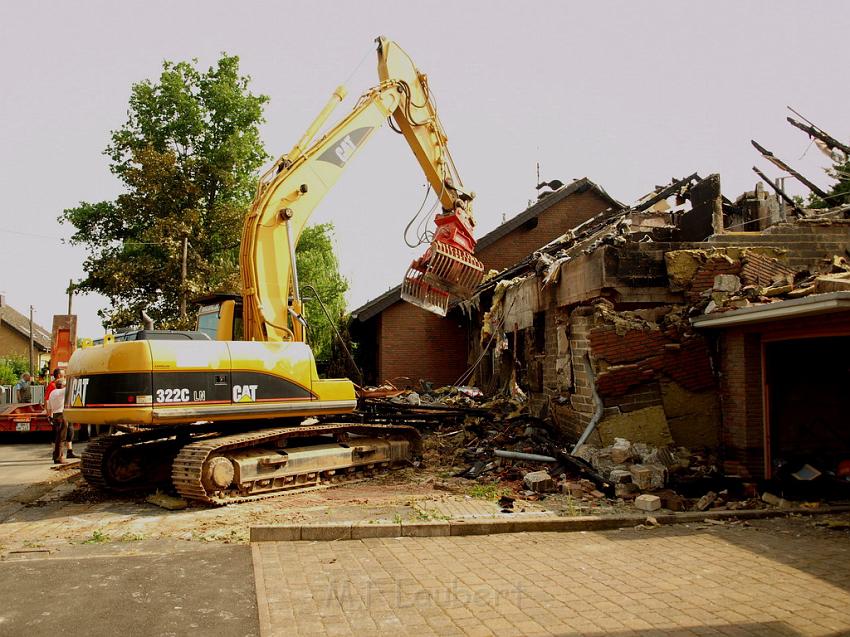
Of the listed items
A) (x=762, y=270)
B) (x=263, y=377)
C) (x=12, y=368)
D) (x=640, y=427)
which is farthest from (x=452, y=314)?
(x=12, y=368)

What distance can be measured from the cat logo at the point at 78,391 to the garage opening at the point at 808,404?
872 cm

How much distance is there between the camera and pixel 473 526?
747cm

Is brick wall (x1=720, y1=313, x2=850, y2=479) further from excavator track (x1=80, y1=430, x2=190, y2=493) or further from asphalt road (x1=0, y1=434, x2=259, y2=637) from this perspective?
excavator track (x1=80, y1=430, x2=190, y2=493)

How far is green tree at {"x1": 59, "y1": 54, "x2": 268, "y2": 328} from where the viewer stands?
25.7 metres

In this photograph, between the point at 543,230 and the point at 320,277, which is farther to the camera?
the point at 320,277

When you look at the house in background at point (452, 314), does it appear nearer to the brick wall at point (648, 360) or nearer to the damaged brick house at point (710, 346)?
the damaged brick house at point (710, 346)

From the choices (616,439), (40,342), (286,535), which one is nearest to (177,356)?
(286,535)

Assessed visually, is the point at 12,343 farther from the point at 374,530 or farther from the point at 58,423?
the point at 374,530

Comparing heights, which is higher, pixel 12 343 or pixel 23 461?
pixel 12 343

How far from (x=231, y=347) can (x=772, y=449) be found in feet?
23.7

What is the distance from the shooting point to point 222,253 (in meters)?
28.5

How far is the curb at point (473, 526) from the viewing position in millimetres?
7203

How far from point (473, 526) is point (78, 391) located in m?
5.35

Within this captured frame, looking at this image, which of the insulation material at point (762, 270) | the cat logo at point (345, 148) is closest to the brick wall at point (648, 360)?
the insulation material at point (762, 270)
